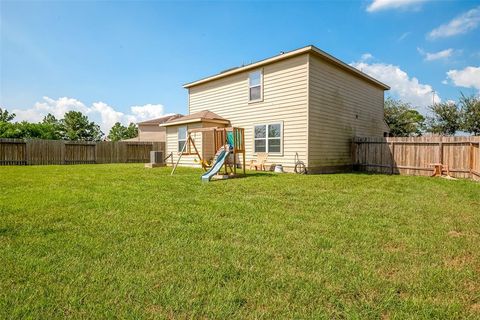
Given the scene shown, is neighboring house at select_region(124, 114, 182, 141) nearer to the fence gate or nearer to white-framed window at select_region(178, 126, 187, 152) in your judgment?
the fence gate

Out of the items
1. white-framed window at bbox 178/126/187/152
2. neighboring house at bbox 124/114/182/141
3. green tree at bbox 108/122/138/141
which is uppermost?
green tree at bbox 108/122/138/141

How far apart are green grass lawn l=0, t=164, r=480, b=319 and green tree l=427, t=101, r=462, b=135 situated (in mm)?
23046

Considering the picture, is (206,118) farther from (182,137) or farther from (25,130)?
(25,130)

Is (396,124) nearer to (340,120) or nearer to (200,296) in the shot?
(340,120)

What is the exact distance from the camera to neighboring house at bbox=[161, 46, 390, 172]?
11078 mm

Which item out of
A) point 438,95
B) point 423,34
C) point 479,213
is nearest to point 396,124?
point 438,95

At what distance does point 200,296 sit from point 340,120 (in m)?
12.1

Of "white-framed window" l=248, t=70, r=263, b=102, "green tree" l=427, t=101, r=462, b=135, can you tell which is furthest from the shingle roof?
"green tree" l=427, t=101, r=462, b=135

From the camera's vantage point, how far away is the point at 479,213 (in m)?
4.68

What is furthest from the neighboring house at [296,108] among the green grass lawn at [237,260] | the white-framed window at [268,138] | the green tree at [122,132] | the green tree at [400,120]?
the green tree at [122,132]

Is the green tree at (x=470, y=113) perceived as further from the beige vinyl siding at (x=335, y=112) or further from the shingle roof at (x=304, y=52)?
the beige vinyl siding at (x=335, y=112)

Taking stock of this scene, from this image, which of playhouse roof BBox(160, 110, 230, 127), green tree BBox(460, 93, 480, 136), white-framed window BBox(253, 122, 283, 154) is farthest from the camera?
green tree BBox(460, 93, 480, 136)

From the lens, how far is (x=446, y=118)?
23.2 metres

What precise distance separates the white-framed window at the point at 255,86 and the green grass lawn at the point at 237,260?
28.0 ft
